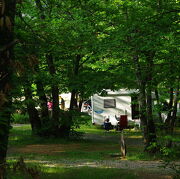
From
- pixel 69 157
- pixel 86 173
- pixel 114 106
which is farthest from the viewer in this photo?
pixel 114 106

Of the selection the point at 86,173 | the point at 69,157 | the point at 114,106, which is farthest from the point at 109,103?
the point at 86,173

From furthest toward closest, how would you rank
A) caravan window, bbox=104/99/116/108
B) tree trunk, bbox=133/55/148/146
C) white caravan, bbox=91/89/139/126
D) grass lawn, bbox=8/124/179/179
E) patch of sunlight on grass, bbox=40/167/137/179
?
caravan window, bbox=104/99/116/108 < white caravan, bbox=91/89/139/126 < tree trunk, bbox=133/55/148/146 < grass lawn, bbox=8/124/179/179 < patch of sunlight on grass, bbox=40/167/137/179

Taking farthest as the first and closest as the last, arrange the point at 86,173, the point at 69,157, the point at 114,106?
the point at 114,106, the point at 69,157, the point at 86,173

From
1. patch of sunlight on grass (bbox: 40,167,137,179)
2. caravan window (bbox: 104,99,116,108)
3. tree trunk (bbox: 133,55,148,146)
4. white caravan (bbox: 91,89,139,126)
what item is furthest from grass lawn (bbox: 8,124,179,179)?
caravan window (bbox: 104,99,116,108)

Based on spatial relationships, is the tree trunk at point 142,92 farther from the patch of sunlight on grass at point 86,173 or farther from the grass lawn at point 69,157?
A: the patch of sunlight on grass at point 86,173

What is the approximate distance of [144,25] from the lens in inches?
362

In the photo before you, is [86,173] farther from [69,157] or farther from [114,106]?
[114,106]

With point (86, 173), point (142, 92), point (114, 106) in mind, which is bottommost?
point (86, 173)

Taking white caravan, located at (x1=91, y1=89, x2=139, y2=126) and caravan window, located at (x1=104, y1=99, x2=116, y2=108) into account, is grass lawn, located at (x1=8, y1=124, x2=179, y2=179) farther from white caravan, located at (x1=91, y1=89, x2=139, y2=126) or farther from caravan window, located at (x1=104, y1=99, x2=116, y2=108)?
caravan window, located at (x1=104, y1=99, x2=116, y2=108)

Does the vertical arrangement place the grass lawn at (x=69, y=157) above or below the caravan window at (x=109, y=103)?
below

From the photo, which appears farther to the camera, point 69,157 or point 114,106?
point 114,106

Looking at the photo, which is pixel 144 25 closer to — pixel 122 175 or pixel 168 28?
pixel 168 28

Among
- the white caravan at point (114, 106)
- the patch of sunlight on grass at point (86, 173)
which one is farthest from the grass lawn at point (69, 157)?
the white caravan at point (114, 106)

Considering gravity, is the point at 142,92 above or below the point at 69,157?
above
